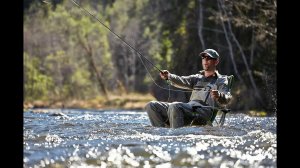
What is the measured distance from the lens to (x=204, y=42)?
22750 mm

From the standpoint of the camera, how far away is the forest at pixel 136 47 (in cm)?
2005

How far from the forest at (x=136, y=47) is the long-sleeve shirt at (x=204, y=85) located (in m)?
7.87

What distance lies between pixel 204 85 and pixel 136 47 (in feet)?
114

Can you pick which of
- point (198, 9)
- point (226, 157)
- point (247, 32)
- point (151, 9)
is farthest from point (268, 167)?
point (151, 9)

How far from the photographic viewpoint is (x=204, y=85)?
8.73 metres

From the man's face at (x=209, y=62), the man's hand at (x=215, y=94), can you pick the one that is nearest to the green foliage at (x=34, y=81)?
the man's face at (x=209, y=62)

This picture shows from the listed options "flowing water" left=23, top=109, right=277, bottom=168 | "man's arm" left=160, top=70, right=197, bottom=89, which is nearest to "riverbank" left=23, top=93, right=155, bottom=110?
"man's arm" left=160, top=70, right=197, bottom=89

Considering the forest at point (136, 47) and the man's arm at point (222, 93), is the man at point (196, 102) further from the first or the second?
the forest at point (136, 47)

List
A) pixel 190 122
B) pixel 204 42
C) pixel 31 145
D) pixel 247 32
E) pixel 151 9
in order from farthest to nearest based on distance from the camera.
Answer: pixel 151 9 → pixel 204 42 → pixel 247 32 → pixel 190 122 → pixel 31 145

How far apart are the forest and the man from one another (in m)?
7.99

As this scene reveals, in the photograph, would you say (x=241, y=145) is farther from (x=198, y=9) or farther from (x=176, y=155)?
(x=198, y=9)

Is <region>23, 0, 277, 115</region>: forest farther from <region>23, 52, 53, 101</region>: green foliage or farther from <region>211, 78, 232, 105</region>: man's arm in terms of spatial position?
<region>211, 78, 232, 105</region>: man's arm
